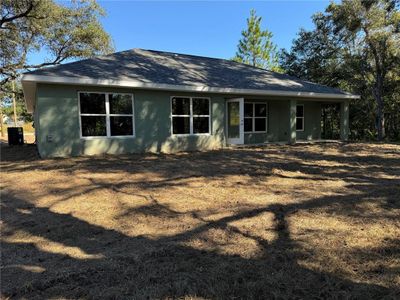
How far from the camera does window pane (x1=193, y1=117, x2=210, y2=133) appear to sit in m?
12.1

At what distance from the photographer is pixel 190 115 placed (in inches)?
469

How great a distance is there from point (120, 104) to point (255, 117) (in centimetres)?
685

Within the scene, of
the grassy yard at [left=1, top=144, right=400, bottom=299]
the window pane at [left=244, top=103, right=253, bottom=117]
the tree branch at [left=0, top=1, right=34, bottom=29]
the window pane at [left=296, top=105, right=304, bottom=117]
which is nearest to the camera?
the grassy yard at [left=1, top=144, right=400, bottom=299]

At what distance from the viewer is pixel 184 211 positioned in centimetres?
427

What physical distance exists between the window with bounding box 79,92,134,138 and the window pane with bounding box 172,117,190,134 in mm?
1697

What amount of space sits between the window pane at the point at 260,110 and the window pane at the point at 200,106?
3283mm

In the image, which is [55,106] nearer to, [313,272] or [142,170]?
[142,170]

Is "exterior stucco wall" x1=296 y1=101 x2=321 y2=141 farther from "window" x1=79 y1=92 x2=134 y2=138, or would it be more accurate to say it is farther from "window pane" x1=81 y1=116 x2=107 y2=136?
"window pane" x1=81 y1=116 x2=107 y2=136

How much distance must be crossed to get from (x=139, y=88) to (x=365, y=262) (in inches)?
362

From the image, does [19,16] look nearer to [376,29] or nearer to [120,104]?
[120,104]

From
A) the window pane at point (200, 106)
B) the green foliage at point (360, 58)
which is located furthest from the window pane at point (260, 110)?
the green foliage at point (360, 58)

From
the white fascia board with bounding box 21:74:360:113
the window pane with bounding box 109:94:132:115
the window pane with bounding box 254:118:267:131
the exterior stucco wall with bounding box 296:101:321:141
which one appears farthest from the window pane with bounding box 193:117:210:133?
the exterior stucco wall with bounding box 296:101:321:141

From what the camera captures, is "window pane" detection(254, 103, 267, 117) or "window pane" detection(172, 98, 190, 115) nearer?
"window pane" detection(172, 98, 190, 115)

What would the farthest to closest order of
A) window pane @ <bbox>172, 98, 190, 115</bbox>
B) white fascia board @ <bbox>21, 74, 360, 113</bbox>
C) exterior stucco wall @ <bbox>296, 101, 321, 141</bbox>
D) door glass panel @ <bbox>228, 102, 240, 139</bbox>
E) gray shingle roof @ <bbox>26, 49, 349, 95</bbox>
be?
exterior stucco wall @ <bbox>296, 101, 321, 141</bbox>, door glass panel @ <bbox>228, 102, 240, 139</bbox>, window pane @ <bbox>172, 98, 190, 115</bbox>, gray shingle roof @ <bbox>26, 49, 349, 95</bbox>, white fascia board @ <bbox>21, 74, 360, 113</bbox>
